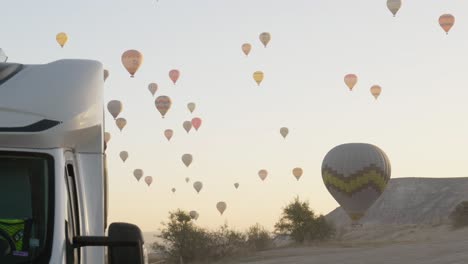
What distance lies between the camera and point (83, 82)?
6219mm

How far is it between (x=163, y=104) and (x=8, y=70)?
58.6 meters

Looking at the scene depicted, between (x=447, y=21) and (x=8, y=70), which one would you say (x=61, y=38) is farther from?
(x=8, y=70)

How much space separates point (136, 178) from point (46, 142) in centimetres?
7401

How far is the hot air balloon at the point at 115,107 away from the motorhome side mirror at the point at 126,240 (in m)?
53.6

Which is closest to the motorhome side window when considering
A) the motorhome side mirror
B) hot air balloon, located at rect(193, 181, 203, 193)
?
the motorhome side mirror

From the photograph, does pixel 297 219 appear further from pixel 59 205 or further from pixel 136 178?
pixel 59 205

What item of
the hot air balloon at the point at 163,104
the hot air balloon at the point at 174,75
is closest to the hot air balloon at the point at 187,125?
the hot air balloon at the point at 163,104

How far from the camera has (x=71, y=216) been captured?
6.06 meters

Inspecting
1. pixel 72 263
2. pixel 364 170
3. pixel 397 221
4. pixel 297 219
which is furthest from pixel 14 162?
pixel 397 221

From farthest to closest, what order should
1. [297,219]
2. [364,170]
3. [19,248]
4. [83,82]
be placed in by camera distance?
[297,219], [364,170], [83,82], [19,248]

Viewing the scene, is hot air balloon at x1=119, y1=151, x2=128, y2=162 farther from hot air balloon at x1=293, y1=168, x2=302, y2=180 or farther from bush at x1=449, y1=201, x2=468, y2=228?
bush at x1=449, y1=201, x2=468, y2=228

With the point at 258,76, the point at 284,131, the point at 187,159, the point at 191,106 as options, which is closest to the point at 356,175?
the point at 258,76

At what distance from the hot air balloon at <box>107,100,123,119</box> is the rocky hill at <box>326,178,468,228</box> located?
7494cm

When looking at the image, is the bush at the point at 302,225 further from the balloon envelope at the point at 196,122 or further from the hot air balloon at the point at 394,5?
Answer: the hot air balloon at the point at 394,5
